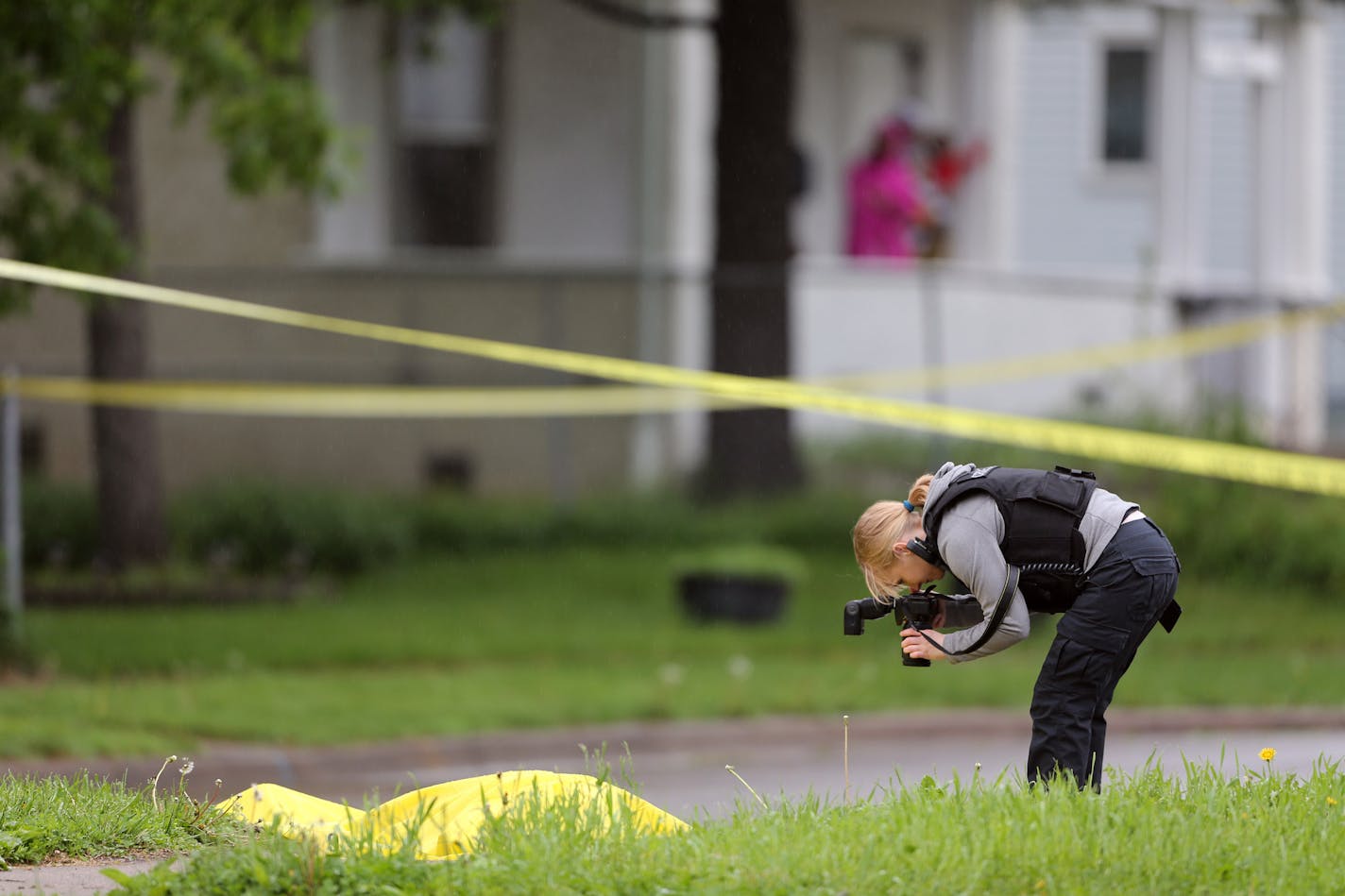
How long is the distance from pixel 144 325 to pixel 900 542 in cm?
974

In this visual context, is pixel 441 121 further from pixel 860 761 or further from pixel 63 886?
pixel 63 886

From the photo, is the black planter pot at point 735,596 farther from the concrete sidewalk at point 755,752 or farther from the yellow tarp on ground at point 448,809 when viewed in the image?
the yellow tarp on ground at point 448,809

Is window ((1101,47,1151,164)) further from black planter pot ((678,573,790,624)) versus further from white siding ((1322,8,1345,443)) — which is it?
black planter pot ((678,573,790,624))

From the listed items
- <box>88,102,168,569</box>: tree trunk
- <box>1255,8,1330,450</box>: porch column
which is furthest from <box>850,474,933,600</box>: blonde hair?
<box>1255,8,1330,450</box>: porch column

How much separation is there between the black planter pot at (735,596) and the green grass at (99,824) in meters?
7.31

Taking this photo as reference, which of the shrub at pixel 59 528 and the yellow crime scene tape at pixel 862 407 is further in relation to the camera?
the shrub at pixel 59 528

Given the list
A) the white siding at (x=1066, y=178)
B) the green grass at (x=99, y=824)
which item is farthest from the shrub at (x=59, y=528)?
the white siding at (x=1066, y=178)

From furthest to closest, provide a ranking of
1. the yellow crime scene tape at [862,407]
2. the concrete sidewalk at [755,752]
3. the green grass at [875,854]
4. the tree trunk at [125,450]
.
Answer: the tree trunk at [125,450] → the concrete sidewalk at [755,752] → the yellow crime scene tape at [862,407] → the green grass at [875,854]

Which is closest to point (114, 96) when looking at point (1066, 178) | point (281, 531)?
point (281, 531)

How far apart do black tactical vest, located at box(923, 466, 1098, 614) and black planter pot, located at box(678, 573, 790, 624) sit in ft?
23.4

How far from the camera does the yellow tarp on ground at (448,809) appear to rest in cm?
477

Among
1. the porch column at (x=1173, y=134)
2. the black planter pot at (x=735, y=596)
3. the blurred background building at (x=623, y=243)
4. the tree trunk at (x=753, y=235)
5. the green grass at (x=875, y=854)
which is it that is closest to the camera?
the green grass at (x=875, y=854)

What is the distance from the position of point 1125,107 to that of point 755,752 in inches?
670

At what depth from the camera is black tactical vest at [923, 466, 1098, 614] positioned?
5.14 meters
